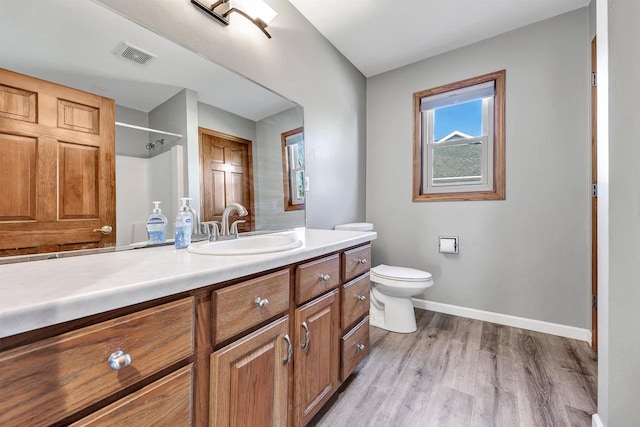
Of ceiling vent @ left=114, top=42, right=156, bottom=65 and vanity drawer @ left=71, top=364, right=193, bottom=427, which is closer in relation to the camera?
vanity drawer @ left=71, top=364, right=193, bottom=427

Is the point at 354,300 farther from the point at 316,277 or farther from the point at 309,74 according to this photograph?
the point at 309,74

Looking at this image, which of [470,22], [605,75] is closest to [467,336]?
[605,75]

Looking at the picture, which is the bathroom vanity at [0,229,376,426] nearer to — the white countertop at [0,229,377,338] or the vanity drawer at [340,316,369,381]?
the white countertop at [0,229,377,338]

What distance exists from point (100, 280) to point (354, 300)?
111 cm

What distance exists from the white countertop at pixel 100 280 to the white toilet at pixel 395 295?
129cm

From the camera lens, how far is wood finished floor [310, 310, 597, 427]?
4.11 feet

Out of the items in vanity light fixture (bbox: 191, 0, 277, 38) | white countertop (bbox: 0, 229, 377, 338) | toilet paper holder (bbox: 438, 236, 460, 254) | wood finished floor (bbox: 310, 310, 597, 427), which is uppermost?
vanity light fixture (bbox: 191, 0, 277, 38)

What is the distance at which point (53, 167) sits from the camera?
87 centimetres

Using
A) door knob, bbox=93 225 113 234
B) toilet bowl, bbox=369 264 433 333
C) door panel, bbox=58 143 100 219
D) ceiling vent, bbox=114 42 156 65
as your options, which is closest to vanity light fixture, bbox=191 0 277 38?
ceiling vent, bbox=114 42 156 65

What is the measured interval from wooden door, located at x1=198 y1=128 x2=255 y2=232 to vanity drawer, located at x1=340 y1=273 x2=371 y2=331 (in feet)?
2.18

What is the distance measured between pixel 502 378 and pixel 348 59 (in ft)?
8.88

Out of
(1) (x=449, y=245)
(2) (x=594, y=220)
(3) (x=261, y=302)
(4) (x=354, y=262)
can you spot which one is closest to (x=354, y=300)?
(4) (x=354, y=262)

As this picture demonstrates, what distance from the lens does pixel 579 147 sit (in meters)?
1.92

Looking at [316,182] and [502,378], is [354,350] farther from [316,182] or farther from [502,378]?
[316,182]
